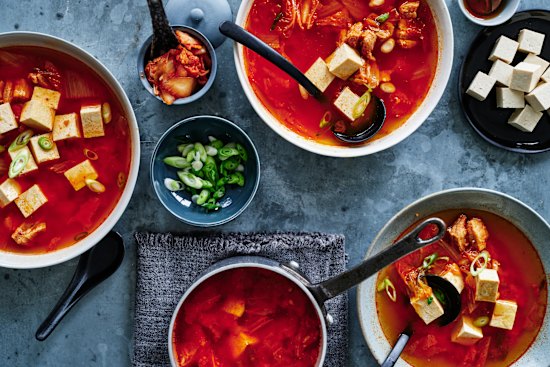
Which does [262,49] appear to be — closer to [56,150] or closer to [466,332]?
[56,150]

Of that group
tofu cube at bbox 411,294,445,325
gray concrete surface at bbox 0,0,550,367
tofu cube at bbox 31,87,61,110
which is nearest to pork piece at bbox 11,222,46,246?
gray concrete surface at bbox 0,0,550,367

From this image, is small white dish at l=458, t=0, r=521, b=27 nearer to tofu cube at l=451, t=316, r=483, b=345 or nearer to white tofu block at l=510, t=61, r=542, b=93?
white tofu block at l=510, t=61, r=542, b=93

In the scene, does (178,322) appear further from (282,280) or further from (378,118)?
(378,118)

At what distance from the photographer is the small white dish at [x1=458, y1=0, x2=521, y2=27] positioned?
9.12 feet

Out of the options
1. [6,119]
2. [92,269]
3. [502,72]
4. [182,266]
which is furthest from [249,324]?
[502,72]

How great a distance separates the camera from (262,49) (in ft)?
8.30

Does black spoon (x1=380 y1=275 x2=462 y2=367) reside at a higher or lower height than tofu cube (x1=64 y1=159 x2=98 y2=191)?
lower

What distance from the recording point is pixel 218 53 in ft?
9.38

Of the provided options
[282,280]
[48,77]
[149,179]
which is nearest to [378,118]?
[282,280]

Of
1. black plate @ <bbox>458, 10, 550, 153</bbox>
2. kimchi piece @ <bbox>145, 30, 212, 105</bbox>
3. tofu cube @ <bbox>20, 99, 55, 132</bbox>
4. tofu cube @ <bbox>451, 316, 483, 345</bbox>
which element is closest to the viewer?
tofu cube @ <bbox>20, 99, 55, 132</bbox>

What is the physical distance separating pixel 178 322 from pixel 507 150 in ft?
5.26

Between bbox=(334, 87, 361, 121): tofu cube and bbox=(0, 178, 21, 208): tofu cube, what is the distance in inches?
51.7

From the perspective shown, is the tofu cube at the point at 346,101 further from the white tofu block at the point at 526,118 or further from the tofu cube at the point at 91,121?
the tofu cube at the point at 91,121

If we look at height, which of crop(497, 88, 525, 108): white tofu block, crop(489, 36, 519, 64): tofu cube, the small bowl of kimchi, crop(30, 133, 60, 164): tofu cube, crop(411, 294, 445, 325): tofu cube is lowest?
crop(411, 294, 445, 325): tofu cube
